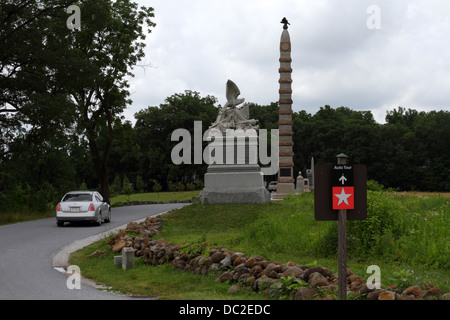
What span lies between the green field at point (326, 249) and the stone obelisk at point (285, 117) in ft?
63.8

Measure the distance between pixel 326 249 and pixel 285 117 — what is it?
24.7m

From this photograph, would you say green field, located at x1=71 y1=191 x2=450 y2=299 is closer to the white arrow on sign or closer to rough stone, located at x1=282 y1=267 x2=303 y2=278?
rough stone, located at x1=282 y1=267 x2=303 y2=278

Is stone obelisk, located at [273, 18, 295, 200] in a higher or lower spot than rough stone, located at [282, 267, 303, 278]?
higher

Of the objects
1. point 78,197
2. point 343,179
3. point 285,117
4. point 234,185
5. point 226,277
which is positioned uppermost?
point 285,117

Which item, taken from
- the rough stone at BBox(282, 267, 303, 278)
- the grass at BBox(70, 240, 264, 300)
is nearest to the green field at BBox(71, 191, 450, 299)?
the grass at BBox(70, 240, 264, 300)

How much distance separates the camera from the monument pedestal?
22.2 meters

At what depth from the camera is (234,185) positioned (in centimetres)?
2253

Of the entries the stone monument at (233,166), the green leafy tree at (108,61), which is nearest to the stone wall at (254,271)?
the stone monument at (233,166)

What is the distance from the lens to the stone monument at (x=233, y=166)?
73.0 feet

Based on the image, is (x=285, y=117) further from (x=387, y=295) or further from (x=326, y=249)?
(x=387, y=295)

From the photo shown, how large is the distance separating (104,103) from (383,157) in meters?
38.2

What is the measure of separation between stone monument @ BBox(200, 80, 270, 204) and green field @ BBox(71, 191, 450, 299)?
6.29 metres

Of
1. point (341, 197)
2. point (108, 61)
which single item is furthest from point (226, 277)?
point (108, 61)

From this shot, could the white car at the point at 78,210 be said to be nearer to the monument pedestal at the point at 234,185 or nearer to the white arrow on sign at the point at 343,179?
the monument pedestal at the point at 234,185
